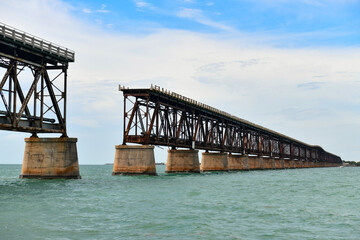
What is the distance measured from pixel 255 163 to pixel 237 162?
17104 millimetres

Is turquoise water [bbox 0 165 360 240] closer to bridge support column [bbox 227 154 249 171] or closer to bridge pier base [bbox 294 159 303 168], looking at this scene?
bridge support column [bbox 227 154 249 171]

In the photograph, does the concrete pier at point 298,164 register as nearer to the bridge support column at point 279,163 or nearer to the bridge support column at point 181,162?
the bridge support column at point 279,163

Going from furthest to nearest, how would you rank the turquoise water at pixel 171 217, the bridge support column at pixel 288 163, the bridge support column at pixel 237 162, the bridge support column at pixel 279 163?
the bridge support column at pixel 288 163 → the bridge support column at pixel 279 163 → the bridge support column at pixel 237 162 → the turquoise water at pixel 171 217

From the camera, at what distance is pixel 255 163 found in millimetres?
A: 131625

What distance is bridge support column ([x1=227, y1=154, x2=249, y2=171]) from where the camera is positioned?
11294 cm

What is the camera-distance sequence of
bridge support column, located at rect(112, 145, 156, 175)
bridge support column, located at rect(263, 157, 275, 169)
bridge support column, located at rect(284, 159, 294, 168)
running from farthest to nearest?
bridge support column, located at rect(284, 159, 294, 168) < bridge support column, located at rect(263, 157, 275, 169) < bridge support column, located at rect(112, 145, 156, 175)

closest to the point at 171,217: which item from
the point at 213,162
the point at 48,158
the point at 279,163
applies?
the point at 48,158

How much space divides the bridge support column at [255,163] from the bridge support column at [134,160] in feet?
230

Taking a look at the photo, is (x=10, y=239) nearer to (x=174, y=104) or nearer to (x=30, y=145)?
(x=30, y=145)

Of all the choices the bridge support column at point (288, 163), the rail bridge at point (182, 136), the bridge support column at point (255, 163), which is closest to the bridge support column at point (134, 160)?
the rail bridge at point (182, 136)

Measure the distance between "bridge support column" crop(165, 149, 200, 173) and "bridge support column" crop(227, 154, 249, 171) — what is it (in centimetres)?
3274

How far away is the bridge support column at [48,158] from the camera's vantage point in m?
46.4

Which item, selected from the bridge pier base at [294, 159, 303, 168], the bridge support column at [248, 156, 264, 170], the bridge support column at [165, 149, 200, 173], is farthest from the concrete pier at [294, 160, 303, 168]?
the bridge support column at [165, 149, 200, 173]

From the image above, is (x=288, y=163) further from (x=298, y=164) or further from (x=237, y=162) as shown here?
(x=237, y=162)
